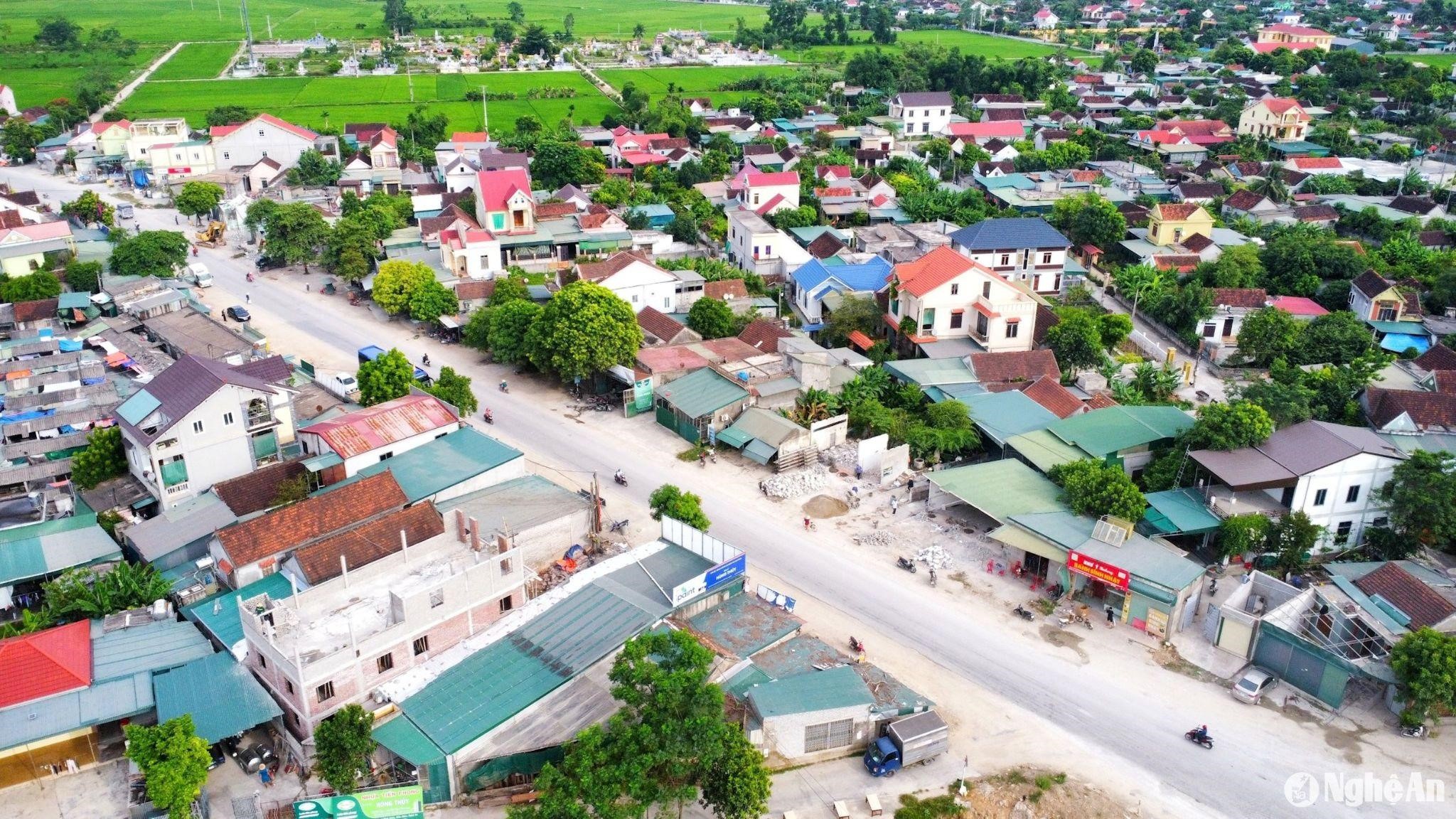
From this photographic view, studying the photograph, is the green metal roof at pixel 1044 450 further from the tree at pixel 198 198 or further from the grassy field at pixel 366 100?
the grassy field at pixel 366 100

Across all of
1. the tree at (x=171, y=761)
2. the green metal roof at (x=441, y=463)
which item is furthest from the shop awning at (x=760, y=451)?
the tree at (x=171, y=761)

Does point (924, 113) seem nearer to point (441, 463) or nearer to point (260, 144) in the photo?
point (260, 144)

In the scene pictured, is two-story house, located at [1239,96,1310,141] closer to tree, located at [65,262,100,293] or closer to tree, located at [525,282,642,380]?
tree, located at [525,282,642,380]

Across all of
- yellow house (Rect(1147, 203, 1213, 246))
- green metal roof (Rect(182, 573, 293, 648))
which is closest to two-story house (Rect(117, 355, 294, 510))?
green metal roof (Rect(182, 573, 293, 648))

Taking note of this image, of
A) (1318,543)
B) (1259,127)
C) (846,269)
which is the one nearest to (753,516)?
(1318,543)

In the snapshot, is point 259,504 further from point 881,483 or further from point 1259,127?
point 1259,127

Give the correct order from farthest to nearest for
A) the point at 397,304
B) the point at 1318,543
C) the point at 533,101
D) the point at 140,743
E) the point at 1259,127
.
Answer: the point at 533,101 → the point at 1259,127 → the point at 397,304 → the point at 1318,543 → the point at 140,743

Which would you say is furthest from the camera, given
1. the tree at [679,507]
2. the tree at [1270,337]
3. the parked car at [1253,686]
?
the tree at [1270,337]
